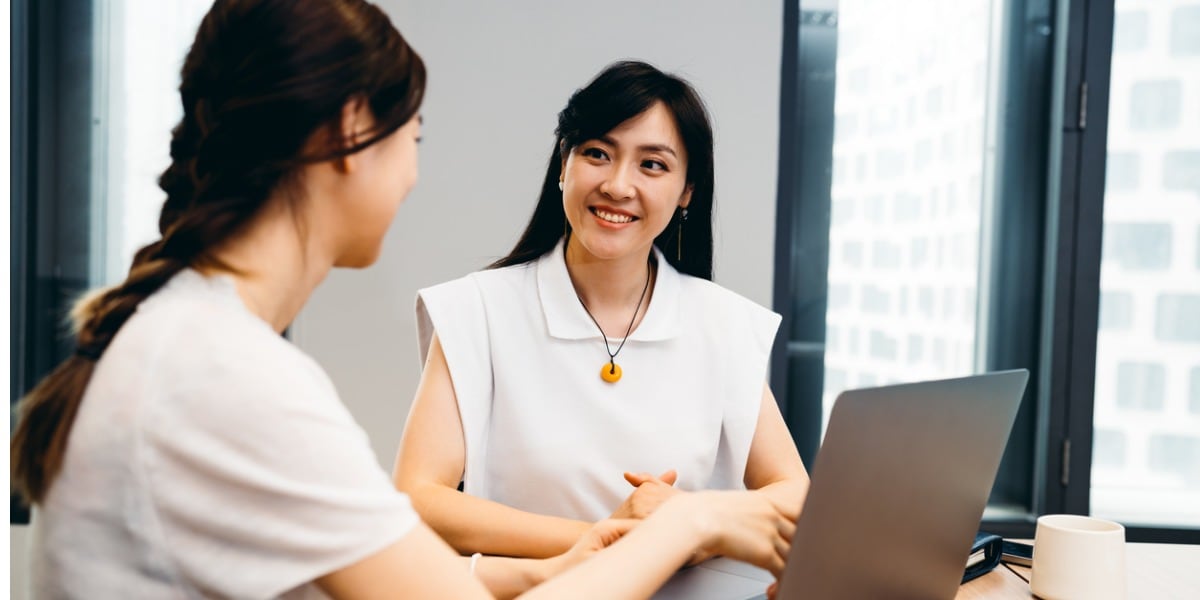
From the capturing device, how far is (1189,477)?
2633 mm

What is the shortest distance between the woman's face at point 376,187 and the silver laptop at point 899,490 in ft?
1.42

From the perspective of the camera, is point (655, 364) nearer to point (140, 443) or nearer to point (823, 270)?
point (140, 443)

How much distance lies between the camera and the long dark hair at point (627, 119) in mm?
1481

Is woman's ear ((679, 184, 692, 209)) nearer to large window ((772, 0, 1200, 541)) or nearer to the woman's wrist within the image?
the woman's wrist

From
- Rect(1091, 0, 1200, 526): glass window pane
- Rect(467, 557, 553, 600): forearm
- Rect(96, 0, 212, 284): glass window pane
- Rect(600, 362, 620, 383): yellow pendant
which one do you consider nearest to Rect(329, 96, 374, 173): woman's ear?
Rect(467, 557, 553, 600): forearm

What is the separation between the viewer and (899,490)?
786mm

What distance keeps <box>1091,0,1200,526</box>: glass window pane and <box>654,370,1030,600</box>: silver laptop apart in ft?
6.34

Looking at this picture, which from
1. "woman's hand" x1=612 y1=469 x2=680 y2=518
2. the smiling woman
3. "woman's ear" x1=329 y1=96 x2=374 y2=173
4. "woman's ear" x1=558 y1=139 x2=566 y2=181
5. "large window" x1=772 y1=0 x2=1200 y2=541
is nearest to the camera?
"woman's ear" x1=329 y1=96 x2=374 y2=173

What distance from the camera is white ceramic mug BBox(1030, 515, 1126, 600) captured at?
3.33ft

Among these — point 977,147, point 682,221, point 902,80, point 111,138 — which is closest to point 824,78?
point 902,80

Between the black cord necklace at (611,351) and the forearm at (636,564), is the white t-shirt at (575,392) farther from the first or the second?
the forearm at (636,564)

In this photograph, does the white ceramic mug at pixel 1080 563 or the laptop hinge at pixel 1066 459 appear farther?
the laptop hinge at pixel 1066 459

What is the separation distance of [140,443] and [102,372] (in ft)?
0.23

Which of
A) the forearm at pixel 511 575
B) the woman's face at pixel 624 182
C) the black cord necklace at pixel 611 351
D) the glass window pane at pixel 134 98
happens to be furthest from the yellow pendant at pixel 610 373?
the glass window pane at pixel 134 98
